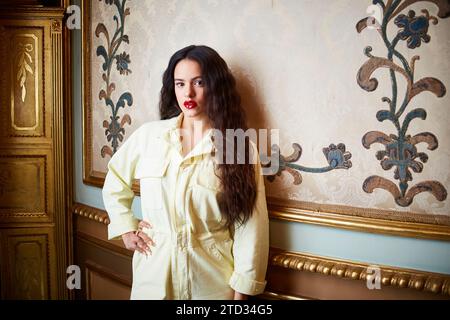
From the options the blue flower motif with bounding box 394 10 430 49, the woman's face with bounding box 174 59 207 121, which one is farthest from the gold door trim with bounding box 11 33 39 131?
the blue flower motif with bounding box 394 10 430 49

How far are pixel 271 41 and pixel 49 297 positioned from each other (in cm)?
186

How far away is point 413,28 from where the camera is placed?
1.21 metres

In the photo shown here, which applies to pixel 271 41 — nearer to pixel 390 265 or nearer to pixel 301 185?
pixel 301 185

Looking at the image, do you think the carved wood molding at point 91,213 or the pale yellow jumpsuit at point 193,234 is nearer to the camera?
the pale yellow jumpsuit at point 193,234

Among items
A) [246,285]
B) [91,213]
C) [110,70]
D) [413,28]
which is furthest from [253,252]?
[110,70]

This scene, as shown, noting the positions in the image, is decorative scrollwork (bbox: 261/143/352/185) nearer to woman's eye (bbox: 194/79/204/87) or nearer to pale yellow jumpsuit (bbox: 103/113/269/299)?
pale yellow jumpsuit (bbox: 103/113/269/299)

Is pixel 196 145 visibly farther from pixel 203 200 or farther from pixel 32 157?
pixel 32 157

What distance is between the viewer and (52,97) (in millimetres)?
2225

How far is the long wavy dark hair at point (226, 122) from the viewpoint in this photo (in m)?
1.38

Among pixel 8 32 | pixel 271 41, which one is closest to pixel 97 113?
pixel 8 32

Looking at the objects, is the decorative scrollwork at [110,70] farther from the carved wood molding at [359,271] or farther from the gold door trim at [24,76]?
the carved wood molding at [359,271]

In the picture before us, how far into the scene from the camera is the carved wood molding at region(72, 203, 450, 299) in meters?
1.19

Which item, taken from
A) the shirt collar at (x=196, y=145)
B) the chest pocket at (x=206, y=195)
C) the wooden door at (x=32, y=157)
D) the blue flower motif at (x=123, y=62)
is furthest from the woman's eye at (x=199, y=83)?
the wooden door at (x=32, y=157)

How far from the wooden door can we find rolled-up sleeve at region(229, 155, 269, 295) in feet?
4.25
